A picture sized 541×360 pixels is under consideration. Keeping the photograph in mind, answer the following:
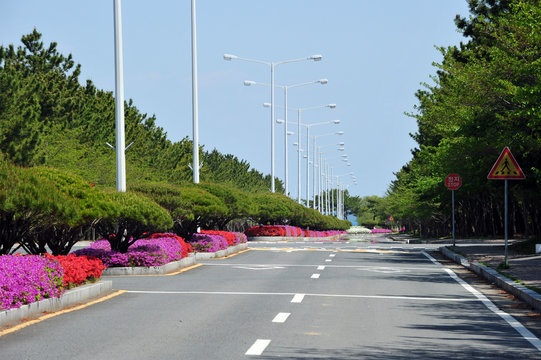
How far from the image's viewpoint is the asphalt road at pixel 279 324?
32.5 ft

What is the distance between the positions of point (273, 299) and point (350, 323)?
3.59 meters

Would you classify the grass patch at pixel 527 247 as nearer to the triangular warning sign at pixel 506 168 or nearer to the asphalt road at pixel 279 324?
the triangular warning sign at pixel 506 168

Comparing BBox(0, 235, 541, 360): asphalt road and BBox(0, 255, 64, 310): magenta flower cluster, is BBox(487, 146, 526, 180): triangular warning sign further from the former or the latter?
BBox(0, 255, 64, 310): magenta flower cluster

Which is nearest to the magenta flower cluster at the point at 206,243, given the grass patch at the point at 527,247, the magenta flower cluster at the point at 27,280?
the grass patch at the point at 527,247

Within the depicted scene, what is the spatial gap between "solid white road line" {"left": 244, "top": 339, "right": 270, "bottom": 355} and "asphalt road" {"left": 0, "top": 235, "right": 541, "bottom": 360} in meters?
0.01

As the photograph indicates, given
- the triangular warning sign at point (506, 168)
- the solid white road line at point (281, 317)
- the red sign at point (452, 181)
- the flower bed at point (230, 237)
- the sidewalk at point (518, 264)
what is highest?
the red sign at point (452, 181)

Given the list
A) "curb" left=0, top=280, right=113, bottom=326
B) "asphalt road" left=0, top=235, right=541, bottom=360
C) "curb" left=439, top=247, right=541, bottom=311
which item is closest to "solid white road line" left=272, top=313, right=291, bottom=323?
"asphalt road" left=0, top=235, right=541, bottom=360

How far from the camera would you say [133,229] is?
22.5 metres

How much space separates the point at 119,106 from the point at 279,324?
42.6 feet

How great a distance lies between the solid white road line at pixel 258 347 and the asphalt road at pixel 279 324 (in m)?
0.01

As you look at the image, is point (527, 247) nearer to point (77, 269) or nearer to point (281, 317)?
point (77, 269)

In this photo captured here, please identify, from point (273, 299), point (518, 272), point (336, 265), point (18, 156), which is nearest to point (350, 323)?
point (273, 299)

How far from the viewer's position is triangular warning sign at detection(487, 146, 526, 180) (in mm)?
21578

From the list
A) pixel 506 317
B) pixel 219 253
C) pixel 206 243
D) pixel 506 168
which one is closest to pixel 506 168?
pixel 506 168
